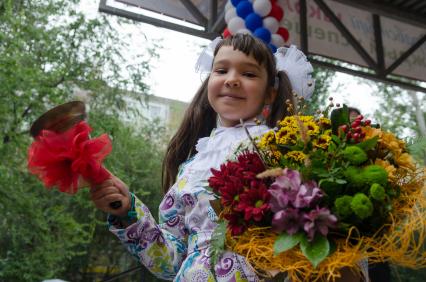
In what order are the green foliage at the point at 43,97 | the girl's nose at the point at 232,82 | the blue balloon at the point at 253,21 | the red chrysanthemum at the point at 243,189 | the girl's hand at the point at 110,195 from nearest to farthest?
1. the red chrysanthemum at the point at 243,189
2. the girl's hand at the point at 110,195
3. the girl's nose at the point at 232,82
4. the blue balloon at the point at 253,21
5. the green foliage at the point at 43,97

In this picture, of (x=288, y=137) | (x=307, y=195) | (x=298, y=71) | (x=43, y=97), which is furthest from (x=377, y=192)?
(x=43, y=97)

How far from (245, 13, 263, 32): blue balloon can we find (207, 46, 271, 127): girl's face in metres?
1.77

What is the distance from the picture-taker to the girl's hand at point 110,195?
1.18 meters

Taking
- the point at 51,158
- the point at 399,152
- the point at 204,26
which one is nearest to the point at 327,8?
the point at 204,26

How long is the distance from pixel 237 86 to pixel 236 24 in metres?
1.89

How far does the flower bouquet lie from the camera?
901mm

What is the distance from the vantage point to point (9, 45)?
20.0 feet

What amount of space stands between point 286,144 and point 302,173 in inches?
4.8

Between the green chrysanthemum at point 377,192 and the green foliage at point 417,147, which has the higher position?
the green foliage at point 417,147

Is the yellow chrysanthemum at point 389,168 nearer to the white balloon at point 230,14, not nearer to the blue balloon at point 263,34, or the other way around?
the blue balloon at point 263,34

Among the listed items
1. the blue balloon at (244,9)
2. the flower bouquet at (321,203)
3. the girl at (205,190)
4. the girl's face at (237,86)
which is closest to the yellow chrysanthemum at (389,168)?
the flower bouquet at (321,203)

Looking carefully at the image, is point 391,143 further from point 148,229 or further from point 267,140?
point 148,229

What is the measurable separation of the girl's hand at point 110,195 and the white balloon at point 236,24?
7.20 ft

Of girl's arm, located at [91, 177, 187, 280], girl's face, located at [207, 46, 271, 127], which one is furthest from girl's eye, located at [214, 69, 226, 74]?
girl's arm, located at [91, 177, 187, 280]
